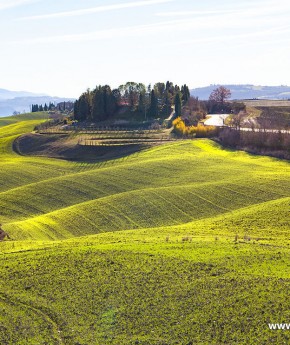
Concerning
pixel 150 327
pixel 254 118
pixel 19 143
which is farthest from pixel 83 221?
pixel 254 118

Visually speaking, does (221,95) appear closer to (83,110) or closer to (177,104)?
(177,104)

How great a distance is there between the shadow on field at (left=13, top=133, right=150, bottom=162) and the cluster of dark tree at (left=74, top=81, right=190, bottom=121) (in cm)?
2587

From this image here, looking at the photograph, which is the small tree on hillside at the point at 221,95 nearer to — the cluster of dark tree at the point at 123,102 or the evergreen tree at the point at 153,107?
the cluster of dark tree at the point at 123,102

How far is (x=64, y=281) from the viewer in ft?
107

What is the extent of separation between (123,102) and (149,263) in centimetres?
11688

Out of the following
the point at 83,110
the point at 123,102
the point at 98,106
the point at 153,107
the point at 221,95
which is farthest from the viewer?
the point at 221,95

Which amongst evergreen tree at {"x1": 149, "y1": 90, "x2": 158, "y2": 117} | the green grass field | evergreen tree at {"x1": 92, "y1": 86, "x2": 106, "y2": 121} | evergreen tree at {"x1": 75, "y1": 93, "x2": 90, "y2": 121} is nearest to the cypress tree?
evergreen tree at {"x1": 149, "y1": 90, "x2": 158, "y2": 117}

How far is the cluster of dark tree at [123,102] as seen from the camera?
13798 centimetres

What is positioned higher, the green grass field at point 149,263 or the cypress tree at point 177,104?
the cypress tree at point 177,104

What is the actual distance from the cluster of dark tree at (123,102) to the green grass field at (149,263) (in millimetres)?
68964

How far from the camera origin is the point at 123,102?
148250mm

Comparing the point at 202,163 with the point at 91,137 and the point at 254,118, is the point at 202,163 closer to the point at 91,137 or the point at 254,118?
the point at 91,137

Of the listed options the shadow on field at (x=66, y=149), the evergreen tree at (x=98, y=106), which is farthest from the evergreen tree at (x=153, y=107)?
the shadow on field at (x=66, y=149)

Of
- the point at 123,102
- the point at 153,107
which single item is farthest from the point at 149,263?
the point at 123,102
